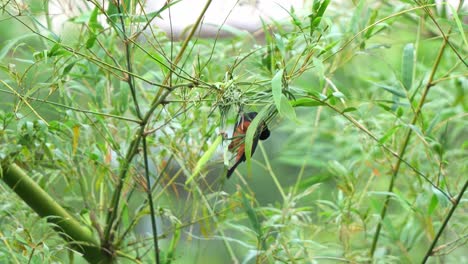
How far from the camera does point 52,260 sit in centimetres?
82

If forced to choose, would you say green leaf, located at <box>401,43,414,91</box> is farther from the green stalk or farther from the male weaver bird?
the green stalk

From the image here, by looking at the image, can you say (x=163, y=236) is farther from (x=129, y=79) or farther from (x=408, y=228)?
(x=408, y=228)

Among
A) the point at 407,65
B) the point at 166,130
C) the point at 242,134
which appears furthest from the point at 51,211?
the point at 407,65

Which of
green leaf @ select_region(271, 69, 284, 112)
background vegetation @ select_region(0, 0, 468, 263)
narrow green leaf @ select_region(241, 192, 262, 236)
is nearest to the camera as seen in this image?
green leaf @ select_region(271, 69, 284, 112)

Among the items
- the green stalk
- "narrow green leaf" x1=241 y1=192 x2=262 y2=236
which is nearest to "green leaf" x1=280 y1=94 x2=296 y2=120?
"narrow green leaf" x1=241 y1=192 x2=262 y2=236

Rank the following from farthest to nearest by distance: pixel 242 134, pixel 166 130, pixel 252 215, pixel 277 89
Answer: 1. pixel 166 130
2. pixel 252 215
3. pixel 242 134
4. pixel 277 89

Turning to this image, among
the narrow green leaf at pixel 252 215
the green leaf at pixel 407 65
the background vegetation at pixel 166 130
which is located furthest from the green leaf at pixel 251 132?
the green leaf at pixel 407 65

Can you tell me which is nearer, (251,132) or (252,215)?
(251,132)

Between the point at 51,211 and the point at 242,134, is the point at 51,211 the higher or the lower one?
the lower one

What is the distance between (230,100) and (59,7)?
1.25 ft

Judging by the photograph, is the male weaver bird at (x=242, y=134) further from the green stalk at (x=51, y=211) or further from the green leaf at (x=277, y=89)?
the green stalk at (x=51, y=211)

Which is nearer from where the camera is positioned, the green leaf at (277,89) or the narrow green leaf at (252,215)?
the green leaf at (277,89)

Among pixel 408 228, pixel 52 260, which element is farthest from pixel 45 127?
pixel 408 228

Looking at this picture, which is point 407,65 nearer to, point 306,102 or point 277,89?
point 306,102
